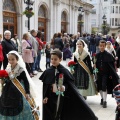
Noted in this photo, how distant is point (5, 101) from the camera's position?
185 inches

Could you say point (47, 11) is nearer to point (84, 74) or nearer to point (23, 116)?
point (84, 74)

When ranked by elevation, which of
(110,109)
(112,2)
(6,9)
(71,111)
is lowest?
(110,109)

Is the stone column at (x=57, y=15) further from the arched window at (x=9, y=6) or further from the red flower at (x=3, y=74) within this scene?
the red flower at (x=3, y=74)

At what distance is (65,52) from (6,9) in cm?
806

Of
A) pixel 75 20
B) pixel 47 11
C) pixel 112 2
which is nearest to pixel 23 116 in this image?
pixel 47 11

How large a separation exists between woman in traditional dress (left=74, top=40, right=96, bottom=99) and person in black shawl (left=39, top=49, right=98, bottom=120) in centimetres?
244

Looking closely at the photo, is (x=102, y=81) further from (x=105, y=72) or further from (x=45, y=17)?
(x=45, y=17)

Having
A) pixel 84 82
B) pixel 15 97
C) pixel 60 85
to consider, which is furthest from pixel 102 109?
pixel 15 97

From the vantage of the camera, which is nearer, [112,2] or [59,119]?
[59,119]

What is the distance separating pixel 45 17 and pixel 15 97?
24.6 m

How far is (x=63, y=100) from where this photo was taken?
4.71 meters

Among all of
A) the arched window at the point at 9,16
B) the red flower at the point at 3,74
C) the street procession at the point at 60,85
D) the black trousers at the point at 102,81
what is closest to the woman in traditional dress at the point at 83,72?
the street procession at the point at 60,85

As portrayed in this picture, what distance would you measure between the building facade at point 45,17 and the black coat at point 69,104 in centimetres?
1589

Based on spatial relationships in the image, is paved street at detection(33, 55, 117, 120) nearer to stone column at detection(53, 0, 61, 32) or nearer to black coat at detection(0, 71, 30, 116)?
black coat at detection(0, 71, 30, 116)
